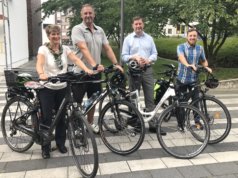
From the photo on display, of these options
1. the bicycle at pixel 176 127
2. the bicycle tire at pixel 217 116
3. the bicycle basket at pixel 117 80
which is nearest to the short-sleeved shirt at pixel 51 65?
the bicycle basket at pixel 117 80

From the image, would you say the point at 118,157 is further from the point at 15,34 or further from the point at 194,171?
the point at 15,34

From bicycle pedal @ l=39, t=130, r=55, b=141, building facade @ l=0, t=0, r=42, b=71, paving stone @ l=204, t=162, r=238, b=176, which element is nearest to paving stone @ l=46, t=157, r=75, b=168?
bicycle pedal @ l=39, t=130, r=55, b=141

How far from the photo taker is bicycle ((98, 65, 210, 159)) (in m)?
4.83

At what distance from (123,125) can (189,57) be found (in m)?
1.53

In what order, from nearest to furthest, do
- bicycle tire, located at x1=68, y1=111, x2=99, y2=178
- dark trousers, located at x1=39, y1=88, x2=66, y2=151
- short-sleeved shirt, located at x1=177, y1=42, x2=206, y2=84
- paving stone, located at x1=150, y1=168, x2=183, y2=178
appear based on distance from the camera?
bicycle tire, located at x1=68, y1=111, x2=99, y2=178 < paving stone, located at x1=150, y1=168, x2=183, y2=178 < dark trousers, located at x1=39, y1=88, x2=66, y2=151 < short-sleeved shirt, located at x1=177, y1=42, x2=206, y2=84

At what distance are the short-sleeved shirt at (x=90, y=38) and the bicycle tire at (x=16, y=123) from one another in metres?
1.00

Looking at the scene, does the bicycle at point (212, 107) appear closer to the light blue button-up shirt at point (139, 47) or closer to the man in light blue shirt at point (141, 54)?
the man in light blue shirt at point (141, 54)

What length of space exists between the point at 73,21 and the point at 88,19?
17162 mm

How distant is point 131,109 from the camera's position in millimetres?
4812

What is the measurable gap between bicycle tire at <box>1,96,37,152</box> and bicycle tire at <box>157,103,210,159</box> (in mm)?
1756

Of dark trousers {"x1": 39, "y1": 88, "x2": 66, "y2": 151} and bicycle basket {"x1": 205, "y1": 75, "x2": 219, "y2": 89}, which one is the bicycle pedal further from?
bicycle basket {"x1": 205, "y1": 75, "x2": 219, "y2": 89}

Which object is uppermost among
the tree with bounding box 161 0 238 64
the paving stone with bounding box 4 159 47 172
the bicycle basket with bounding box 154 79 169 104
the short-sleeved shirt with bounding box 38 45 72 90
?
the tree with bounding box 161 0 238 64

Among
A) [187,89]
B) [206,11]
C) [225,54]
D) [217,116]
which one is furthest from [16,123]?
[225,54]

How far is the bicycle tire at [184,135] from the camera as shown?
483 centimetres
